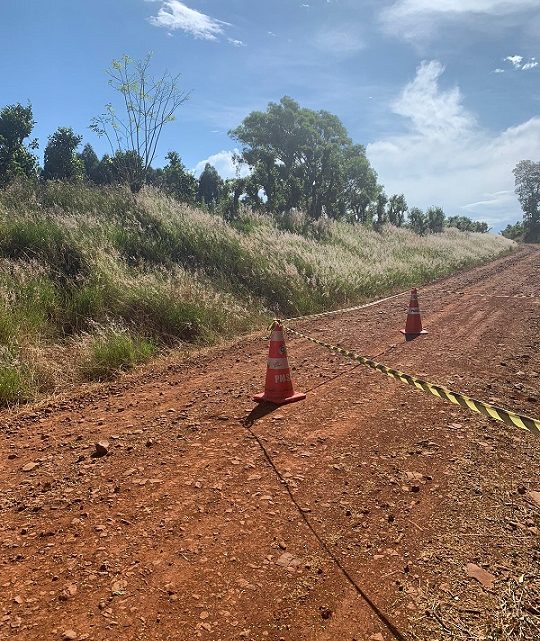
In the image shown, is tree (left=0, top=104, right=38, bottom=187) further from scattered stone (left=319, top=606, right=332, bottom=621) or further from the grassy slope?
scattered stone (left=319, top=606, right=332, bottom=621)

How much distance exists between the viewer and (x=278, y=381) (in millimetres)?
4844

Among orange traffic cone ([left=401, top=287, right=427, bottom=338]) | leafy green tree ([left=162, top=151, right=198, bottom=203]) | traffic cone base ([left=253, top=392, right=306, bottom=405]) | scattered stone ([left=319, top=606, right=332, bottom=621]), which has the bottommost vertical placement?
scattered stone ([left=319, top=606, right=332, bottom=621])

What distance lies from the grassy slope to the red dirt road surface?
2.94 ft

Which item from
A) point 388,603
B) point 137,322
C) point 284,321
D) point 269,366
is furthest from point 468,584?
point 284,321

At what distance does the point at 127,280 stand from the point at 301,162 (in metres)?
31.4

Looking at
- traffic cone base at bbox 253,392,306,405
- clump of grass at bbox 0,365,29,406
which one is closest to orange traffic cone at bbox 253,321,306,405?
traffic cone base at bbox 253,392,306,405

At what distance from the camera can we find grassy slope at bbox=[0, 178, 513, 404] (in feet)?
19.3

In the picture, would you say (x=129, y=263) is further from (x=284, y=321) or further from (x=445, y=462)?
(x=445, y=462)

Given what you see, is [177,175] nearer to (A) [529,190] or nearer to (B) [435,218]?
(B) [435,218]

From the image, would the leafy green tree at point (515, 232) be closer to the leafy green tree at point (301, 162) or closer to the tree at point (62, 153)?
the leafy green tree at point (301, 162)

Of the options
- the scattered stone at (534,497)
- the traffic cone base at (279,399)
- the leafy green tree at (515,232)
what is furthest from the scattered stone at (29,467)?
the leafy green tree at (515,232)

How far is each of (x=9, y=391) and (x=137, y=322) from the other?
2480mm

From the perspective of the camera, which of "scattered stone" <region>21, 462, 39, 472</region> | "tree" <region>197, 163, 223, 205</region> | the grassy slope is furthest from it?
"tree" <region>197, 163, 223, 205</region>

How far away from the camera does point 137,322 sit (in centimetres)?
712
